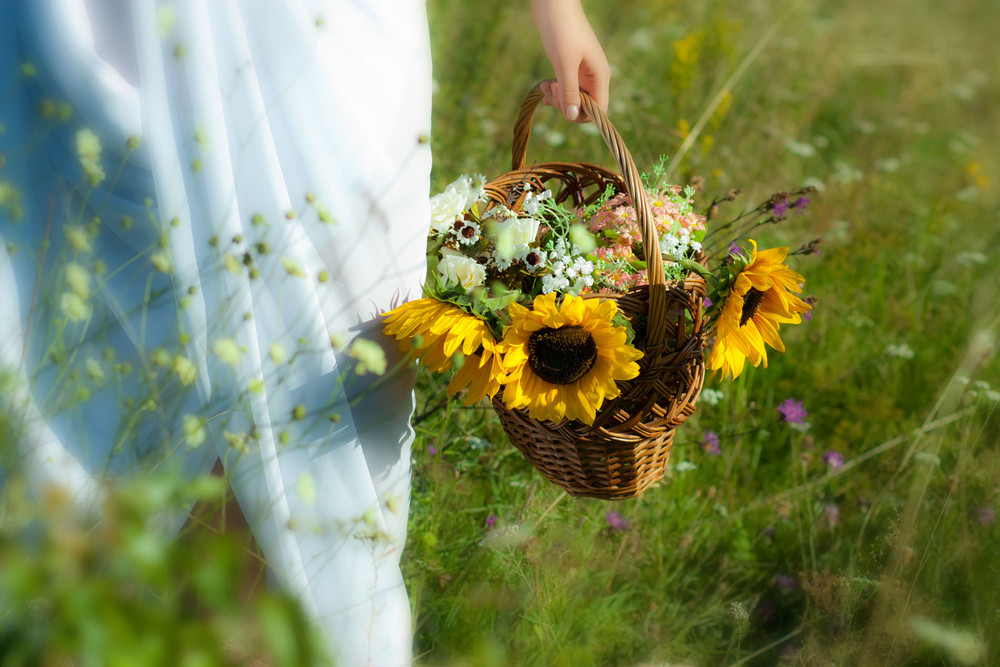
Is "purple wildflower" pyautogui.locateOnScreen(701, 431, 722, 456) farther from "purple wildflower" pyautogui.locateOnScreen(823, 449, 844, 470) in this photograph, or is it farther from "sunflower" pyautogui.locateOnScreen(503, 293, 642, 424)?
"sunflower" pyautogui.locateOnScreen(503, 293, 642, 424)

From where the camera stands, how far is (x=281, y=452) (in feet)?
3.27

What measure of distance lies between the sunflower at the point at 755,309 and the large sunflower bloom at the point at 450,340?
337 mm

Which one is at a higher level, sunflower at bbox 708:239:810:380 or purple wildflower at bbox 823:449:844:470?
sunflower at bbox 708:239:810:380

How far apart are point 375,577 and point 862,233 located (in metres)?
1.90

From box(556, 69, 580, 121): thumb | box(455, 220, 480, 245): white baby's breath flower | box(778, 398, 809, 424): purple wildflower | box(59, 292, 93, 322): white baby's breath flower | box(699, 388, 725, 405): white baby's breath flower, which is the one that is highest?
box(556, 69, 580, 121): thumb

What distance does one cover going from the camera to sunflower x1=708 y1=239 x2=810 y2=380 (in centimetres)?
109

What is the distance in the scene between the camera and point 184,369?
87 centimetres

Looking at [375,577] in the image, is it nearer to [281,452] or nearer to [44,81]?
[281,452]

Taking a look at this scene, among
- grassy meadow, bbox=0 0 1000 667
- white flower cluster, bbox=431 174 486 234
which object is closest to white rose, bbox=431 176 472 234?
white flower cluster, bbox=431 174 486 234

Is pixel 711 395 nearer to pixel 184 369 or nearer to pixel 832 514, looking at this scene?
pixel 832 514

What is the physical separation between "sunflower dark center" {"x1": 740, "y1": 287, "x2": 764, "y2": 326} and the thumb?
0.39 meters

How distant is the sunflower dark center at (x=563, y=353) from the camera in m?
1.02

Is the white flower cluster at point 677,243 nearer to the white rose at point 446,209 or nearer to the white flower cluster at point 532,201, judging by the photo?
the white flower cluster at point 532,201

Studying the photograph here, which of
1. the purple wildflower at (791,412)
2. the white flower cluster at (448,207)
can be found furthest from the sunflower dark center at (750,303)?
the purple wildflower at (791,412)
